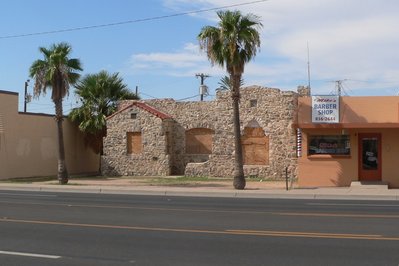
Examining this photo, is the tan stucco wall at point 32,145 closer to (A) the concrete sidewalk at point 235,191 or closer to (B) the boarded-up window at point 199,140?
(A) the concrete sidewalk at point 235,191

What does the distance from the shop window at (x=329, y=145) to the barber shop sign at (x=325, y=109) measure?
89cm

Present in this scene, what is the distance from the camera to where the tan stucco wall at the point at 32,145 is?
1359 inches

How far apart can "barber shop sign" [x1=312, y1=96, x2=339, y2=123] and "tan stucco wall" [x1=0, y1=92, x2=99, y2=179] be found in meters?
19.2

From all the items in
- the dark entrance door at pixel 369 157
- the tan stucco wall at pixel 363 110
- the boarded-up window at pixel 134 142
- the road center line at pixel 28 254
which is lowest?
the road center line at pixel 28 254

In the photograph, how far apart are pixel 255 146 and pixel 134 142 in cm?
772

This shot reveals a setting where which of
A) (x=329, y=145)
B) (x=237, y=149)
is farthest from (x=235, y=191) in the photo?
(x=329, y=145)

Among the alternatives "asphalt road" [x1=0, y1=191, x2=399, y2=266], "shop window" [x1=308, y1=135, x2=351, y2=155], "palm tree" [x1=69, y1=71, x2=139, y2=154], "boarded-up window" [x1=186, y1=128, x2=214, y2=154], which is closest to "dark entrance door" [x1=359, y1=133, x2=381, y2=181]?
"shop window" [x1=308, y1=135, x2=351, y2=155]

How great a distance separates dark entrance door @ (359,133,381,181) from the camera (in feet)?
85.0

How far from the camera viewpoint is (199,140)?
34.6m

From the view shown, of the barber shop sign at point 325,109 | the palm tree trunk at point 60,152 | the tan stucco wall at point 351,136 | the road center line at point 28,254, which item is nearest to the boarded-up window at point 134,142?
the palm tree trunk at point 60,152

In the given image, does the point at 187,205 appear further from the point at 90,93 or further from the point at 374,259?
the point at 90,93

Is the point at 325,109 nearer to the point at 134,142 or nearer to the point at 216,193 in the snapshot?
the point at 216,193

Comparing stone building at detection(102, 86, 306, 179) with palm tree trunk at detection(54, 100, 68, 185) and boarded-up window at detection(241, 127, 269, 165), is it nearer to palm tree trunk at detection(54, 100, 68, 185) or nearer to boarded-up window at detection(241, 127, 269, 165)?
boarded-up window at detection(241, 127, 269, 165)

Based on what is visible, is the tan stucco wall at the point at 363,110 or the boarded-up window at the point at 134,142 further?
the boarded-up window at the point at 134,142
